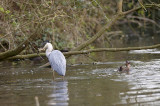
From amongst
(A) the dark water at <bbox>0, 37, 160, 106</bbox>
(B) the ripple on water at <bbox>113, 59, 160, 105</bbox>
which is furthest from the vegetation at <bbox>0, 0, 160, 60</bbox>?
(B) the ripple on water at <bbox>113, 59, 160, 105</bbox>

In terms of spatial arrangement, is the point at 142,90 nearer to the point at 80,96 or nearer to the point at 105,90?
the point at 105,90

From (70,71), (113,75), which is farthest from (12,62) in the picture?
(113,75)

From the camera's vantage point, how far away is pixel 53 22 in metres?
14.2

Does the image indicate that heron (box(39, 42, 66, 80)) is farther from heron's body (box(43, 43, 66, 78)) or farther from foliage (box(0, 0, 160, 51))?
foliage (box(0, 0, 160, 51))

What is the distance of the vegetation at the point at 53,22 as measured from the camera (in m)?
10.4

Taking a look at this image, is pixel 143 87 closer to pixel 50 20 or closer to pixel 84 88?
pixel 84 88

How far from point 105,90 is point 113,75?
2.52 meters

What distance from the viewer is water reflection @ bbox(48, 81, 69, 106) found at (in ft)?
22.1

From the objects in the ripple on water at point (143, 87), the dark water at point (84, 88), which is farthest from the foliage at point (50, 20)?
the ripple on water at point (143, 87)

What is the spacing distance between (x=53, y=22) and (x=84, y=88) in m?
6.33

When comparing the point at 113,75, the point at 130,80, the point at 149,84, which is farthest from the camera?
the point at 113,75

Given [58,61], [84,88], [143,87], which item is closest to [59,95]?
[84,88]

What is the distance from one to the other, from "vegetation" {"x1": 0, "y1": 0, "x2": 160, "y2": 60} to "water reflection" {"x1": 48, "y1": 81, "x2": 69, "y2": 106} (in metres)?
1.57

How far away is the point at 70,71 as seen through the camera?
11.8m
